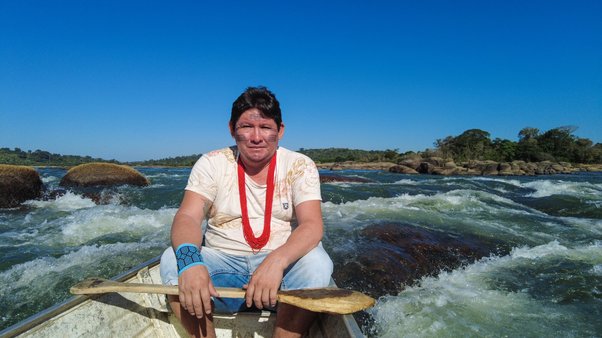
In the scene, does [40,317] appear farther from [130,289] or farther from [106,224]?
[106,224]

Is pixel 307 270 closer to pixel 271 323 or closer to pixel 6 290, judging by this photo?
pixel 271 323

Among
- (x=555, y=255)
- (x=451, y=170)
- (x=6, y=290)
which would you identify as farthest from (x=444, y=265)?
(x=451, y=170)

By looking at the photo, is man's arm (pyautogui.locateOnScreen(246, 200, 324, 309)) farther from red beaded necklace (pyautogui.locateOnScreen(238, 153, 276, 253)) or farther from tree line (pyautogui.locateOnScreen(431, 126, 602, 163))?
tree line (pyautogui.locateOnScreen(431, 126, 602, 163))

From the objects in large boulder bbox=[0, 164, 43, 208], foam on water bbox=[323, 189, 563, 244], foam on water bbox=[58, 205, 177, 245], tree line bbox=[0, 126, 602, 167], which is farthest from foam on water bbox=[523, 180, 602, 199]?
tree line bbox=[0, 126, 602, 167]

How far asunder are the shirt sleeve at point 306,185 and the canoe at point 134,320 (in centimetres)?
77

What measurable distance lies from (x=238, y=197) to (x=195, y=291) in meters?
0.80

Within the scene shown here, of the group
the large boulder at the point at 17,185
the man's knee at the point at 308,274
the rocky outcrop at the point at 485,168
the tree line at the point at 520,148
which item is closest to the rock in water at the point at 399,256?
the man's knee at the point at 308,274

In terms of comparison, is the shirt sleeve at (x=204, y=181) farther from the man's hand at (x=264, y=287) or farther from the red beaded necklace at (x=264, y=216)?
the man's hand at (x=264, y=287)

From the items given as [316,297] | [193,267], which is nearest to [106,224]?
[193,267]

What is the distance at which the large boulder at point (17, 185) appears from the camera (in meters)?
11.0

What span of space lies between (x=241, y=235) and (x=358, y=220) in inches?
256

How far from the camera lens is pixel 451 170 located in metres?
41.7

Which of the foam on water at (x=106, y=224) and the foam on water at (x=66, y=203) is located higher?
the foam on water at (x=66, y=203)

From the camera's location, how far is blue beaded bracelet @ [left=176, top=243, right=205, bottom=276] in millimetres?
1835
